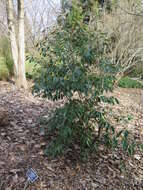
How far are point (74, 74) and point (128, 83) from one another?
8.37 metres

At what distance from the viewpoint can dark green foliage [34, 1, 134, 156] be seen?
2.04 m

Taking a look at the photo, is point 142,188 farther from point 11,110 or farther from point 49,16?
point 49,16

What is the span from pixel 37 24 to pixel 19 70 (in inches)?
213

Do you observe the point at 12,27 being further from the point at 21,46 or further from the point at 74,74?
the point at 74,74

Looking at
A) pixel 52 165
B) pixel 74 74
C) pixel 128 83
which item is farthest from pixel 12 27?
pixel 128 83

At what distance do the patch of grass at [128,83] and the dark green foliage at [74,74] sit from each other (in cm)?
765

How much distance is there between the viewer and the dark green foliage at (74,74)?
204 centimetres

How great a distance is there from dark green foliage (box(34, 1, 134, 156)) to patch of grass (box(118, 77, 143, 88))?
7646 millimetres

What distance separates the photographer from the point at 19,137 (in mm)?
2639

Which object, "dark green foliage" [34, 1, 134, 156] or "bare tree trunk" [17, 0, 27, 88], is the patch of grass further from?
"dark green foliage" [34, 1, 134, 156]

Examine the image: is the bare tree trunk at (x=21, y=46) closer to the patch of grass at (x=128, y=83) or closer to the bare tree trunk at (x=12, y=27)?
the bare tree trunk at (x=12, y=27)

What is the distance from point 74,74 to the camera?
1.97m

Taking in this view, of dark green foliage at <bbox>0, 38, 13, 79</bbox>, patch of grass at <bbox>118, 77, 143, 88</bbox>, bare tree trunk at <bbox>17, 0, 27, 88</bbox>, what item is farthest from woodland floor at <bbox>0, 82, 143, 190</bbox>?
patch of grass at <bbox>118, 77, 143, 88</bbox>

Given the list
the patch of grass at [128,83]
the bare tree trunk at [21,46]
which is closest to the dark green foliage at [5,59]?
the bare tree trunk at [21,46]
